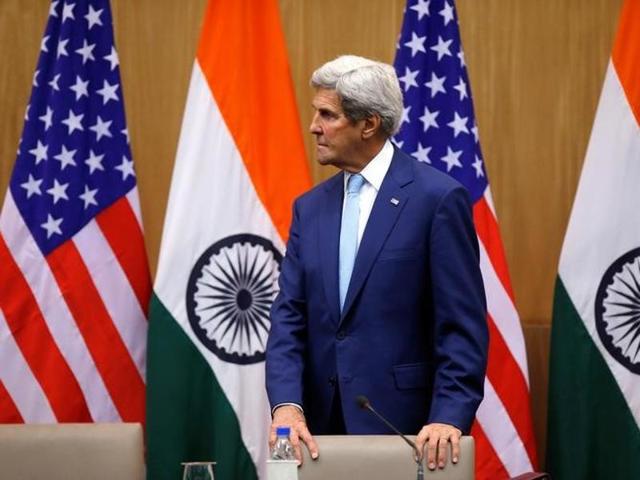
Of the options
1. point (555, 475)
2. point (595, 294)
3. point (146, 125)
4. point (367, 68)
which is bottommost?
point (555, 475)

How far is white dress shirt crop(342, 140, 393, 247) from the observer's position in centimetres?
307

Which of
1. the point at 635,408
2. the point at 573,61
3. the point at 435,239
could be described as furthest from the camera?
the point at 573,61

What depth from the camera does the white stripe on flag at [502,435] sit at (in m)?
4.09

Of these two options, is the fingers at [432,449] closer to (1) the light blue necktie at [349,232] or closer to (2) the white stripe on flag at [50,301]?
(1) the light blue necktie at [349,232]

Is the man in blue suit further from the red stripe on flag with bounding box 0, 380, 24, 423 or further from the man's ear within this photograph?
the red stripe on flag with bounding box 0, 380, 24, 423

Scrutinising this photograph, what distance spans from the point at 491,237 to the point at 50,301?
5.32ft

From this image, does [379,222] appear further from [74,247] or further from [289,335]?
[74,247]

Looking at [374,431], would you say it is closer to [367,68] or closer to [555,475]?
[367,68]

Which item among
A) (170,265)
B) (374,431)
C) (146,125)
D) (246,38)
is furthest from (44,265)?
(374,431)

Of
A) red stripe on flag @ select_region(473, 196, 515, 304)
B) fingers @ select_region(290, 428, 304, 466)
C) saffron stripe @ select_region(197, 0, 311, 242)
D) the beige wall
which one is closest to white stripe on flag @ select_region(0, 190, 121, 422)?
the beige wall

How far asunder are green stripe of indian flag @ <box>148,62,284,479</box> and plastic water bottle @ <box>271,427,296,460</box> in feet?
5.61

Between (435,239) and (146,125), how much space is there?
2113 millimetres

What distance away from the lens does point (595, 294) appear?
13.4 feet

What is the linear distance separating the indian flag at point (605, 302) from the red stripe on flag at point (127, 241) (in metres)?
1.53
